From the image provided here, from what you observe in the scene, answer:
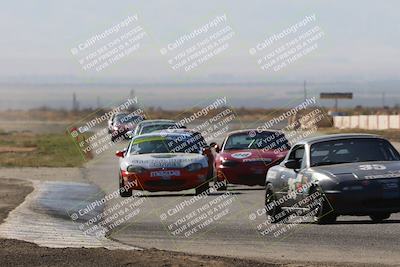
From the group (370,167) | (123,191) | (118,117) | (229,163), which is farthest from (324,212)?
(118,117)

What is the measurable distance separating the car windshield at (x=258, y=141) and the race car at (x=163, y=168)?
5.97ft

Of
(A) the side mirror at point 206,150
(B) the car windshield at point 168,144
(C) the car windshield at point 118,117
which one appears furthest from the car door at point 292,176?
(C) the car windshield at point 118,117

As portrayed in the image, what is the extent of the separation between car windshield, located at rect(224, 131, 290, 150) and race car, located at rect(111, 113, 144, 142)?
929 inches

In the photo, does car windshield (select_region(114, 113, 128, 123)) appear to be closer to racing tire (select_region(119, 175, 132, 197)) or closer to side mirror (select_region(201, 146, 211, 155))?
side mirror (select_region(201, 146, 211, 155))

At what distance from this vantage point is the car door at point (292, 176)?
17.3 meters

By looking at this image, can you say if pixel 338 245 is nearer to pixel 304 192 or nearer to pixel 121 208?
pixel 304 192

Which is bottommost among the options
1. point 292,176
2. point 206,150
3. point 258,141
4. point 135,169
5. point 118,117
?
point 118,117

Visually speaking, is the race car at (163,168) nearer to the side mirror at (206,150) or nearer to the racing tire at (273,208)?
the side mirror at (206,150)

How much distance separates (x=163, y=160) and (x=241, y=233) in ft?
19.0

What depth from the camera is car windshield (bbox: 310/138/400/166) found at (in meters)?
17.0

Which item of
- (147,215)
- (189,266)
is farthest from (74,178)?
(189,266)

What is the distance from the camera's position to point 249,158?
2603 centimetres

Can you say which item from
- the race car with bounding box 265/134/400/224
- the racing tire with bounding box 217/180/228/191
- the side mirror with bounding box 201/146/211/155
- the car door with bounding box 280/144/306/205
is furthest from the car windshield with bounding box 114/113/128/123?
the car door with bounding box 280/144/306/205

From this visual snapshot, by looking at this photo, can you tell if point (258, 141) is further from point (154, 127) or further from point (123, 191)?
point (154, 127)
